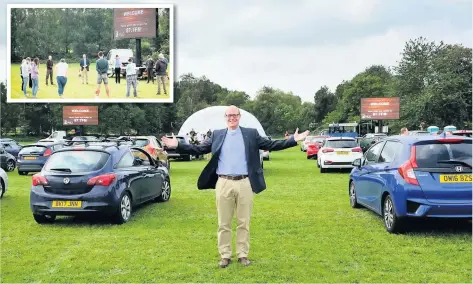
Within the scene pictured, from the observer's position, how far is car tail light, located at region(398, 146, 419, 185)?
798 centimetres

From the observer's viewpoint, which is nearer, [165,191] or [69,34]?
[165,191]

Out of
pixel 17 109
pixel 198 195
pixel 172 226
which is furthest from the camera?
pixel 17 109

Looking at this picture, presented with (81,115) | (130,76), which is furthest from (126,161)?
(81,115)

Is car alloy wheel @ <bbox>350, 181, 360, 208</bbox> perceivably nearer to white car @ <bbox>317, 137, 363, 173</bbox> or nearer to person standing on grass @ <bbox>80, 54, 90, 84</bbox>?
white car @ <bbox>317, 137, 363, 173</bbox>

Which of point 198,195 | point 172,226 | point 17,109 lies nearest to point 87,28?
point 198,195

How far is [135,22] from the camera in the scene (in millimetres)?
26953

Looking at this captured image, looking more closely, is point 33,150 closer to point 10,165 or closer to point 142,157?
point 10,165

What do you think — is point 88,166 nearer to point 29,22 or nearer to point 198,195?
point 198,195

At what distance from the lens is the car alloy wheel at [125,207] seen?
962 centimetres

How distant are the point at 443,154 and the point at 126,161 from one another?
5.71 metres

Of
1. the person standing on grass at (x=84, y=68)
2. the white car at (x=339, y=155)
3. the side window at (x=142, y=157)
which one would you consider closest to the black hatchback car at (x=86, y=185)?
the side window at (x=142, y=157)

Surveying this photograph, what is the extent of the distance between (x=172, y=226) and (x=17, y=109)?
7129cm

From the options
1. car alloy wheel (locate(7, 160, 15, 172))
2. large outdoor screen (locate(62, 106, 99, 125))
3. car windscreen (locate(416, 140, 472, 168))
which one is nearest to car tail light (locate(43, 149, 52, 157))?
car alloy wheel (locate(7, 160, 15, 172))

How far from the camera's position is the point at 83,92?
27.1 metres
